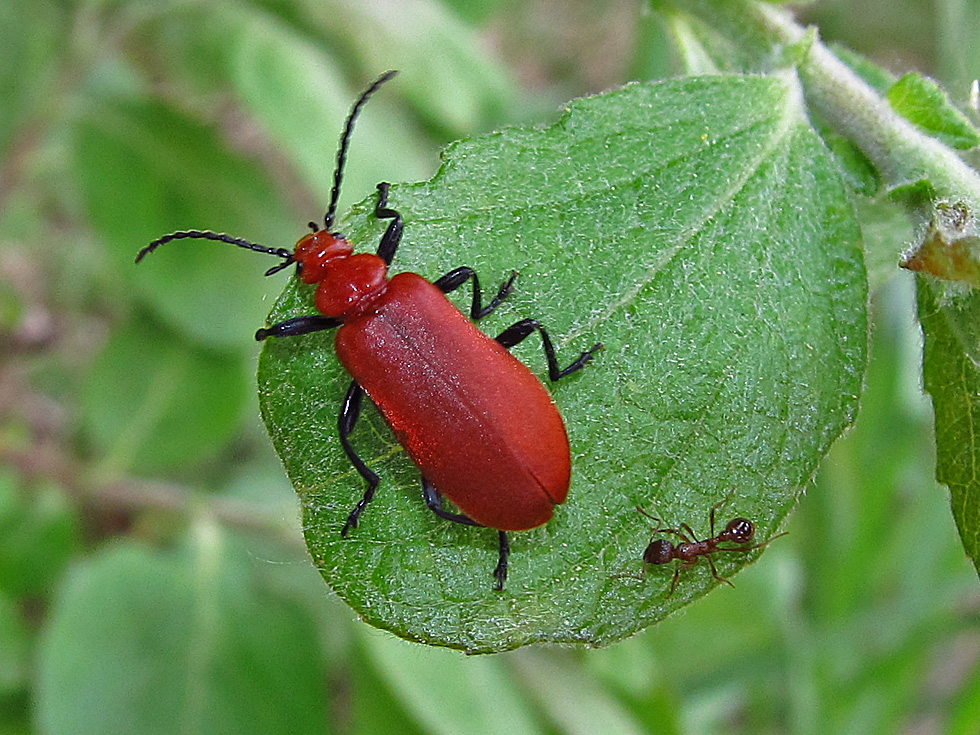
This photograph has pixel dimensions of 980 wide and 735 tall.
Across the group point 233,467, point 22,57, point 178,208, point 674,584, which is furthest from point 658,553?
point 233,467

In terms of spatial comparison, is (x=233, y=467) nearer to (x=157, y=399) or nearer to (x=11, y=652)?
(x=157, y=399)

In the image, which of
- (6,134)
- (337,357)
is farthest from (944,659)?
(6,134)

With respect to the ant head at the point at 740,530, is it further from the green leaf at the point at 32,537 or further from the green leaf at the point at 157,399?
the green leaf at the point at 32,537

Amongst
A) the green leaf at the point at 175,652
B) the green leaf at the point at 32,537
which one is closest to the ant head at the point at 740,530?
the green leaf at the point at 175,652

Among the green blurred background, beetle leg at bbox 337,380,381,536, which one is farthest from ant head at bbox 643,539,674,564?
the green blurred background

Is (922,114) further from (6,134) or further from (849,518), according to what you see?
(849,518)

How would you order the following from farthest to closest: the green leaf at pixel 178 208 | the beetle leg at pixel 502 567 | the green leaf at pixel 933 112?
the green leaf at pixel 178 208, the green leaf at pixel 933 112, the beetle leg at pixel 502 567
